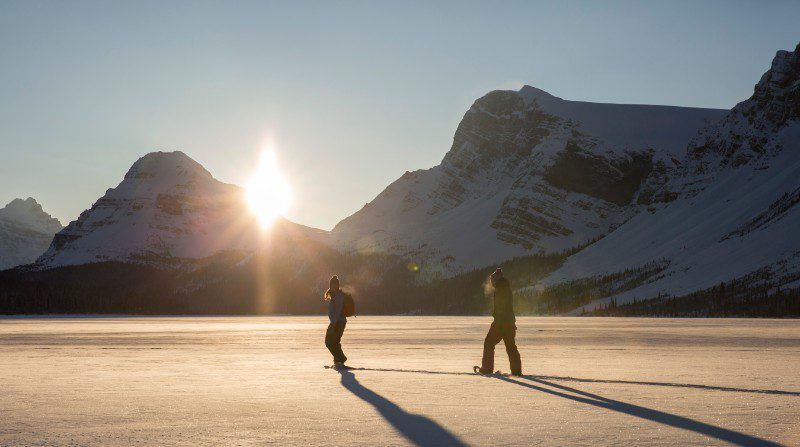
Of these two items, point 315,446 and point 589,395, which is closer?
point 315,446

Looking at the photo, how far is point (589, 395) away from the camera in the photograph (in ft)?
63.8

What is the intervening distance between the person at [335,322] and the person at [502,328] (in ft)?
16.5

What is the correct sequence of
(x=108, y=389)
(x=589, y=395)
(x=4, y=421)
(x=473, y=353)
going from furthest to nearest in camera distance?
(x=473, y=353) < (x=108, y=389) < (x=589, y=395) < (x=4, y=421)

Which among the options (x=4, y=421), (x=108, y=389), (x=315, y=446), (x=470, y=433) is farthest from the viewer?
(x=108, y=389)

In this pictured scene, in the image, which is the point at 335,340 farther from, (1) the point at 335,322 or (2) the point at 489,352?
(2) the point at 489,352

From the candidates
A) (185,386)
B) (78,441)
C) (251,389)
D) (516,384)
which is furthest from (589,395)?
(78,441)

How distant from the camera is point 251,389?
68.3 feet

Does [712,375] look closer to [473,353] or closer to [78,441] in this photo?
[473,353]

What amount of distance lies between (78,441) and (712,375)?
16.8 meters

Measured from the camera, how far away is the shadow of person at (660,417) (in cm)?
1357

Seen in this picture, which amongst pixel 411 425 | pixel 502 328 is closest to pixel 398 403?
pixel 411 425

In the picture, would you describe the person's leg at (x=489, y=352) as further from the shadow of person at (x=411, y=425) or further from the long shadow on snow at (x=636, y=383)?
the shadow of person at (x=411, y=425)

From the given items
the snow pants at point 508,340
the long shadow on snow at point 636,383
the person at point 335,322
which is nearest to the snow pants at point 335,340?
the person at point 335,322

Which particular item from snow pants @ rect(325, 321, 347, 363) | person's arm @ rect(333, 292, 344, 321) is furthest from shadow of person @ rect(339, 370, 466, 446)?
person's arm @ rect(333, 292, 344, 321)
